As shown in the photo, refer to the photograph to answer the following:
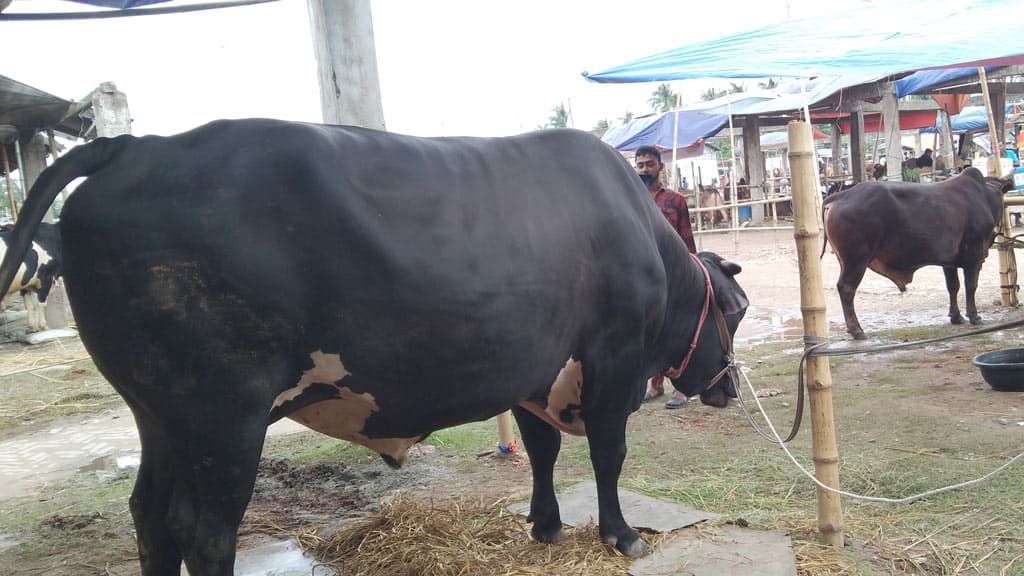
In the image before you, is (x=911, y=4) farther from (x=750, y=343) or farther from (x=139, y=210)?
(x=139, y=210)

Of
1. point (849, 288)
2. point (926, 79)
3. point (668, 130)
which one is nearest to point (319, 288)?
point (849, 288)

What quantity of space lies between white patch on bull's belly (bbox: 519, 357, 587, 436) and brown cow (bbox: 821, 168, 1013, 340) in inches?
215

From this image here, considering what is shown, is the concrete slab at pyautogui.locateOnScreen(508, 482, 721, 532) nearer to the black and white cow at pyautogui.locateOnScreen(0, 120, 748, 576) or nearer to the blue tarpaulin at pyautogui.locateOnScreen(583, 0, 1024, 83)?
the black and white cow at pyautogui.locateOnScreen(0, 120, 748, 576)

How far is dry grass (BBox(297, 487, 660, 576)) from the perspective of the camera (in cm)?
337

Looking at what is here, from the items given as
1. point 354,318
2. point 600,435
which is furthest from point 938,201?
point 354,318

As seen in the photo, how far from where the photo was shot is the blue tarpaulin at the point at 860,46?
4.88 m

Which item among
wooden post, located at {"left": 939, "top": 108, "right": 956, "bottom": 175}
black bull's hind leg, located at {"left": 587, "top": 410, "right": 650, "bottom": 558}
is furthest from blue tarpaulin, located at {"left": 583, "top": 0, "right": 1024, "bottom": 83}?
wooden post, located at {"left": 939, "top": 108, "right": 956, "bottom": 175}

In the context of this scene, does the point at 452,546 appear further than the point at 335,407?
Yes

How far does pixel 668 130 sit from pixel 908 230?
12859mm

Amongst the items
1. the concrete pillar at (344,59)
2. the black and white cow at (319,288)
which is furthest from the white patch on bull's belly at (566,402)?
the concrete pillar at (344,59)

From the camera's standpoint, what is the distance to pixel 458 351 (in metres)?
2.80

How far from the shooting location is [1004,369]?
566 centimetres

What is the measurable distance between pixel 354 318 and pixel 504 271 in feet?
Result: 1.98

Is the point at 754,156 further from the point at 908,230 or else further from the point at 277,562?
the point at 277,562
